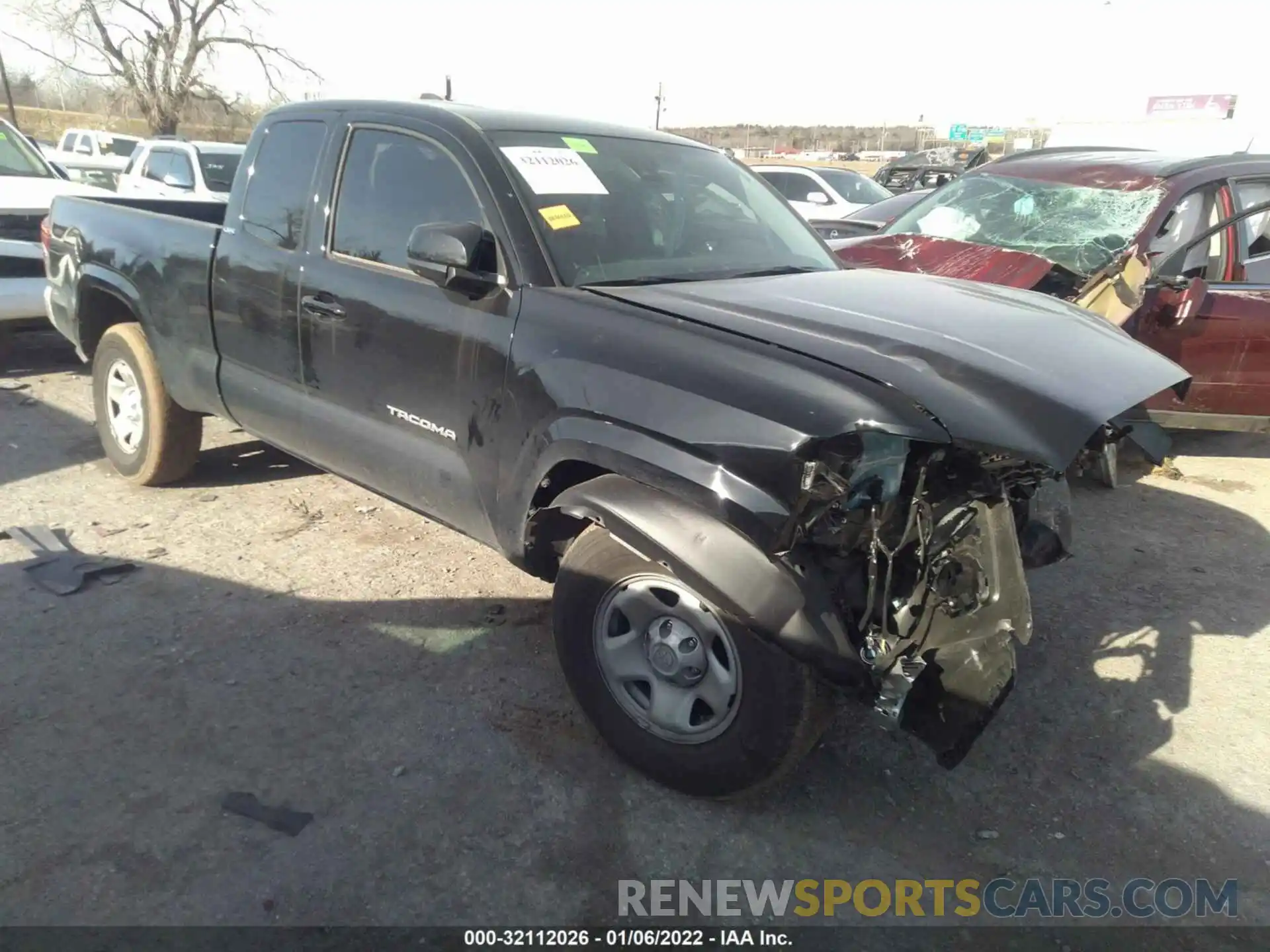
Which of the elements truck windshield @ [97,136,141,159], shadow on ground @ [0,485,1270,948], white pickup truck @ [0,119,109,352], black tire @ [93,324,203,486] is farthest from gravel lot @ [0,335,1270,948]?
truck windshield @ [97,136,141,159]

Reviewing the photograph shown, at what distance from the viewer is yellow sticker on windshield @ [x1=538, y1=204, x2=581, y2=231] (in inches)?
120

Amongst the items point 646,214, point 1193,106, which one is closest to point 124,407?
point 646,214

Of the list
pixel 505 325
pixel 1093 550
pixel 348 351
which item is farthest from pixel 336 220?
pixel 1093 550

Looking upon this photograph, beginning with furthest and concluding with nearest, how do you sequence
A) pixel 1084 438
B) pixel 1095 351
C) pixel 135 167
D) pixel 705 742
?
pixel 135 167
pixel 1095 351
pixel 705 742
pixel 1084 438

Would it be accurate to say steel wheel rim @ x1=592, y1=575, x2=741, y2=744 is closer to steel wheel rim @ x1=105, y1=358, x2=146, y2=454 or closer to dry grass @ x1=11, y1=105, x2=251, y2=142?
steel wheel rim @ x1=105, y1=358, x2=146, y2=454

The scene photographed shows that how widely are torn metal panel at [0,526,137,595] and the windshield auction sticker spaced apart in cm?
250

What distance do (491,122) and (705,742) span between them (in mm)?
2281

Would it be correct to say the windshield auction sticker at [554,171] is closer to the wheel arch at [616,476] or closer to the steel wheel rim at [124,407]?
the wheel arch at [616,476]

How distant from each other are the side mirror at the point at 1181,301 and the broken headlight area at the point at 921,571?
3134 mm

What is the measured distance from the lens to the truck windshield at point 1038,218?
17.5ft

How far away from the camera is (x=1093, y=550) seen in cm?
463

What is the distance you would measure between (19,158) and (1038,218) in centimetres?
873

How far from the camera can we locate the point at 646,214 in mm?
3357

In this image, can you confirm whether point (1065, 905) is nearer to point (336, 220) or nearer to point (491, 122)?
point (491, 122)
